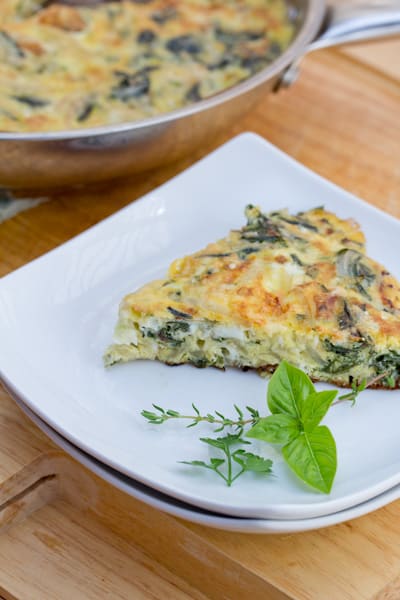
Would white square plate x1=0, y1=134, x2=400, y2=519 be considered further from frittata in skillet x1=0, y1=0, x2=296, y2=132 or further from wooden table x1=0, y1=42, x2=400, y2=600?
frittata in skillet x1=0, y1=0, x2=296, y2=132

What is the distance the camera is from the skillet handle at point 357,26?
9.91 ft

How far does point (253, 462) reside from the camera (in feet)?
6.40

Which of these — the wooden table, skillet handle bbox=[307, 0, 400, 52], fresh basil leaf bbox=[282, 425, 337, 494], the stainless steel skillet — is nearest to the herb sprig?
fresh basil leaf bbox=[282, 425, 337, 494]

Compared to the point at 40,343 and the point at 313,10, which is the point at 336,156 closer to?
the point at 313,10

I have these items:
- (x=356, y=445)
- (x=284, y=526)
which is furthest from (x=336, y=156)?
(x=284, y=526)

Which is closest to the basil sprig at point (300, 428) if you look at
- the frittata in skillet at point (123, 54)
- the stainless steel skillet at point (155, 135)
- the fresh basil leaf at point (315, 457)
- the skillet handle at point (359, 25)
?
the fresh basil leaf at point (315, 457)

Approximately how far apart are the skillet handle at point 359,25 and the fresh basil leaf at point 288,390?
1.43 meters

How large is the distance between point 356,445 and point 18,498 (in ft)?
2.76

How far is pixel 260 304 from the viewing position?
223 cm

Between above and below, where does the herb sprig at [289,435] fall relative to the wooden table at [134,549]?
above

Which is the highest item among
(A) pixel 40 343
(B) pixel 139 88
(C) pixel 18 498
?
(B) pixel 139 88

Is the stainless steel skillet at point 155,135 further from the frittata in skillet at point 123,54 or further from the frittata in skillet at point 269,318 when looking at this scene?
the frittata in skillet at point 269,318

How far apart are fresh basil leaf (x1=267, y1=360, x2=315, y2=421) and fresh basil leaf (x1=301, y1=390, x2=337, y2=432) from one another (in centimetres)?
2

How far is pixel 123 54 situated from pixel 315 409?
184 centimetres
